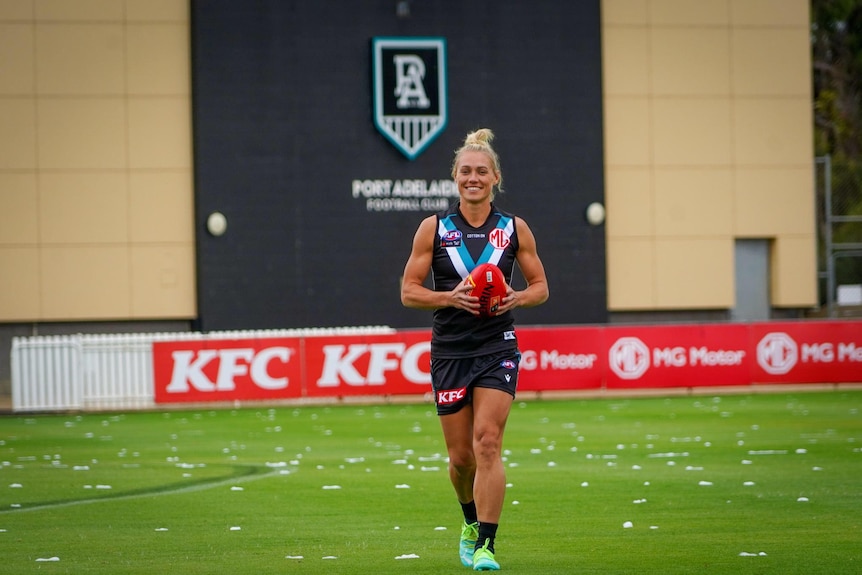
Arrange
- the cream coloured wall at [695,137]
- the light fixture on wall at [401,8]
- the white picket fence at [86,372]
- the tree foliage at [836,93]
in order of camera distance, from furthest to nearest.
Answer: the tree foliage at [836,93] → the cream coloured wall at [695,137] → the light fixture on wall at [401,8] → the white picket fence at [86,372]

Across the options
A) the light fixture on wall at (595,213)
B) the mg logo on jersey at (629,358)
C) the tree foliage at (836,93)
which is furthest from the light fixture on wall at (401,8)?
the tree foliage at (836,93)

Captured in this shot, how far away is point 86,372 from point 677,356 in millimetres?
10952

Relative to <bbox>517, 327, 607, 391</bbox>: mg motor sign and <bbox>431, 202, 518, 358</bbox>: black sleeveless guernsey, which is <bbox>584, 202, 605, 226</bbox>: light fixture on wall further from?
<bbox>431, 202, 518, 358</bbox>: black sleeveless guernsey

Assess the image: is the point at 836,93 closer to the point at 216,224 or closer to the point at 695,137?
the point at 695,137

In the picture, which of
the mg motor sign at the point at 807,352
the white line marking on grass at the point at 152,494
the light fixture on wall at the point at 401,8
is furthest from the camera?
the light fixture on wall at the point at 401,8

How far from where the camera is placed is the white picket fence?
25188mm

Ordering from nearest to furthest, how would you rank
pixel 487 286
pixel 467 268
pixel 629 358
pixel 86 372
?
pixel 487 286
pixel 467 268
pixel 86 372
pixel 629 358

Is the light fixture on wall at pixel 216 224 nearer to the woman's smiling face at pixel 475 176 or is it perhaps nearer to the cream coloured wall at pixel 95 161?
the cream coloured wall at pixel 95 161

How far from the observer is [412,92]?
29938mm

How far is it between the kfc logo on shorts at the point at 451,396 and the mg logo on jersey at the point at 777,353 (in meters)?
20.0

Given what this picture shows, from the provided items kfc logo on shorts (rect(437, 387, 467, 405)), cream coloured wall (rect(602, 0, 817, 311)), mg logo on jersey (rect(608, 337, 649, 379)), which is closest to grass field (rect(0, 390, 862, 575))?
kfc logo on shorts (rect(437, 387, 467, 405))

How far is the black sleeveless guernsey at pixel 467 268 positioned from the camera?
26.8ft

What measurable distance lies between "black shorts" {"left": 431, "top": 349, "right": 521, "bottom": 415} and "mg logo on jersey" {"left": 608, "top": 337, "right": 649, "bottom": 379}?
61.2ft

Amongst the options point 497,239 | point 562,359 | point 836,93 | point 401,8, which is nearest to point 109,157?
point 401,8
